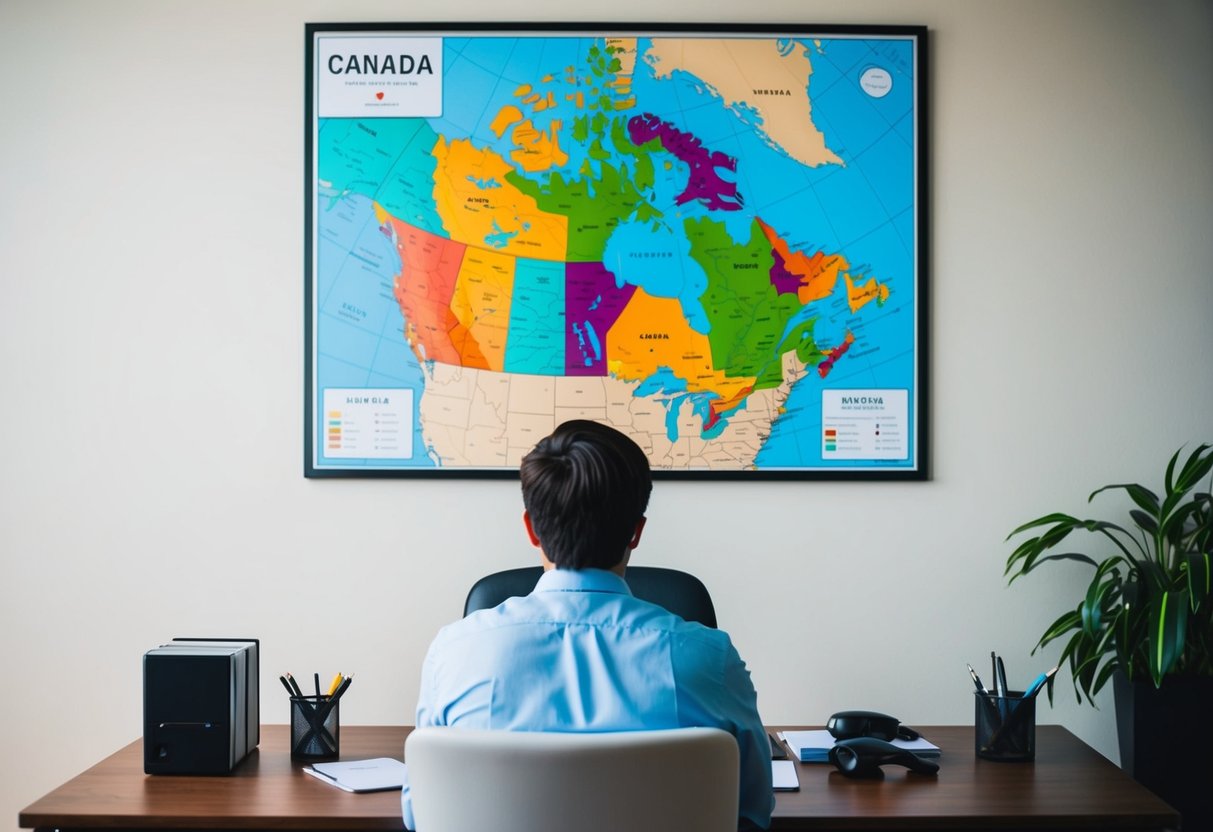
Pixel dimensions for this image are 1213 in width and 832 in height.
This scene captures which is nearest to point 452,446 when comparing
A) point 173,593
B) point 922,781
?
point 173,593

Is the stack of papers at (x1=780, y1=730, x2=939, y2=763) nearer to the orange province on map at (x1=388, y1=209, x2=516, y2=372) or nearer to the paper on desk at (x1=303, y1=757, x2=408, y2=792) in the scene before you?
the paper on desk at (x1=303, y1=757, x2=408, y2=792)

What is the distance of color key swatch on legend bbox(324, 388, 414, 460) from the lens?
2762 mm

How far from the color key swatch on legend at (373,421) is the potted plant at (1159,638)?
Answer: 160cm

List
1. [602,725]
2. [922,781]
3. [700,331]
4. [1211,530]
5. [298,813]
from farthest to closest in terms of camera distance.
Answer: [700,331] → [1211,530] → [922,781] → [298,813] → [602,725]

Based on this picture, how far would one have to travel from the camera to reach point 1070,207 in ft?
9.20

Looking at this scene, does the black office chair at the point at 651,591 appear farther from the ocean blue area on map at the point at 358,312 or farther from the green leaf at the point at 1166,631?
the green leaf at the point at 1166,631

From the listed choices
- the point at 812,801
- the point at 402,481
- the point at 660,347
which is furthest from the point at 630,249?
the point at 812,801

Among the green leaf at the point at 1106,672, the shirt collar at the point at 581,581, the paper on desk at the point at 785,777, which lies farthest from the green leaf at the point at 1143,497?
the shirt collar at the point at 581,581

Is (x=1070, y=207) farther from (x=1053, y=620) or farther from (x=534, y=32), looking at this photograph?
(x=534, y=32)

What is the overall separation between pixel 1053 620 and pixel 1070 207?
3.63 ft

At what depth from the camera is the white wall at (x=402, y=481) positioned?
2.79 meters

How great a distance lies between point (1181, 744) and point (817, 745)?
109 cm

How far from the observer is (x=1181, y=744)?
8.10 ft

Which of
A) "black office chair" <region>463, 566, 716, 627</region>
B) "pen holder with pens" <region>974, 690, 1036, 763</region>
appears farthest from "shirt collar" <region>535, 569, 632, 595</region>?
"pen holder with pens" <region>974, 690, 1036, 763</region>
